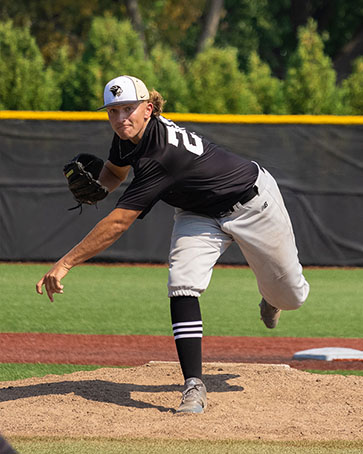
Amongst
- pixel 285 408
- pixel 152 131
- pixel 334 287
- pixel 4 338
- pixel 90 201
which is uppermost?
pixel 152 131

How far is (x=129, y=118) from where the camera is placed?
173 inches

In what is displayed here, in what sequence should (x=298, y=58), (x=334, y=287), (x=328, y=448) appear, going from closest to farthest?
(x=328, y=448) < (x=334, y=287) < (x=298, y=58)

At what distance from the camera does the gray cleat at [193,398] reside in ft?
14.4

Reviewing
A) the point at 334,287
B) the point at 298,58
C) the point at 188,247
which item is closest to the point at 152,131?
the point at 188,247

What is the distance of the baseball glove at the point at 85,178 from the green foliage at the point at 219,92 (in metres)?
11.1

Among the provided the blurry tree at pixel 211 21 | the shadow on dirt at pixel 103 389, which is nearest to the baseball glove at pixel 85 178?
the shadow on dirt at pixel 103 389

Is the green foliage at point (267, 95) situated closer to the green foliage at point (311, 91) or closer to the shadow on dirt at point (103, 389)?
the green foliage at point (311, 91)

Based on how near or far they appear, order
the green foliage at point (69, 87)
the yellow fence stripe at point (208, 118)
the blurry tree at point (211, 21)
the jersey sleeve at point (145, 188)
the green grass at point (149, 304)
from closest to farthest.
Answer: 1. the jersey sleeve at point (145, 188)
2. the green grass at point (149, 304)
3. the yellow fence stripe at point (208, 118)
4. the green foliage at point (69, 87)
5. the blurry tree at point (211, 21)

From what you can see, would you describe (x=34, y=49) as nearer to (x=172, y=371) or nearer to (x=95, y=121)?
(x=95, y=121)

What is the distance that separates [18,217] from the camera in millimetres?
11953

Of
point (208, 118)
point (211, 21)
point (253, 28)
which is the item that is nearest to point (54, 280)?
point (208, 118)

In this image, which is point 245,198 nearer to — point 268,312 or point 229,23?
point 268,312

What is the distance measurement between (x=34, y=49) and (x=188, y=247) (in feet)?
48.2

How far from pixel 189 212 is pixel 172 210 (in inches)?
283
